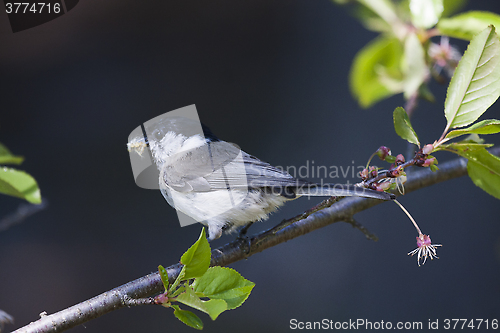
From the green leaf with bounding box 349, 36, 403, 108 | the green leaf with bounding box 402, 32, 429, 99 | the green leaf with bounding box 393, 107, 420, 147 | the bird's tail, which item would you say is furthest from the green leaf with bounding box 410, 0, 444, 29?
the bird's tail

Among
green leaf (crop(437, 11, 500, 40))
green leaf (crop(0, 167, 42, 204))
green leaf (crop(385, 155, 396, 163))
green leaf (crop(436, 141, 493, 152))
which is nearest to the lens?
green leaf (crop(0, 167, 42, 204))

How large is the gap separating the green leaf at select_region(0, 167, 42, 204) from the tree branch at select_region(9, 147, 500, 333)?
0.51 m

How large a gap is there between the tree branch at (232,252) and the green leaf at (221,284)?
0.23 meters

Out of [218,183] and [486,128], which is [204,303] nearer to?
[486,128]

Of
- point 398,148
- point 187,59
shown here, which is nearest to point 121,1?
point 187,59

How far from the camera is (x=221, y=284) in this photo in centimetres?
119

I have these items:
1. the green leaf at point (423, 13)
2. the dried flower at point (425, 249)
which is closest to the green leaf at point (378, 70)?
the green leaf at point (423, 13)

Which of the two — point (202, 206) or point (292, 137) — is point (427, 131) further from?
point (202, 206)

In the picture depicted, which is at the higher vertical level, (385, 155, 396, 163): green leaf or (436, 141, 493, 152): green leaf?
(436, 141, 493, 152): green leaf

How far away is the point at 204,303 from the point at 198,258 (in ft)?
0.45

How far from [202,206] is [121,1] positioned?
2.84 meters

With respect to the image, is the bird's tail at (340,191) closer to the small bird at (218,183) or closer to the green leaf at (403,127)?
the small bird at (218,183)

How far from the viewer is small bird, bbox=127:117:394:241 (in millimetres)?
2111

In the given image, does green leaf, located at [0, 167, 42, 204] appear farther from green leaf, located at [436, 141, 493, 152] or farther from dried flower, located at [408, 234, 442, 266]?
green leaf, located at [436, 141, 493, 152]
